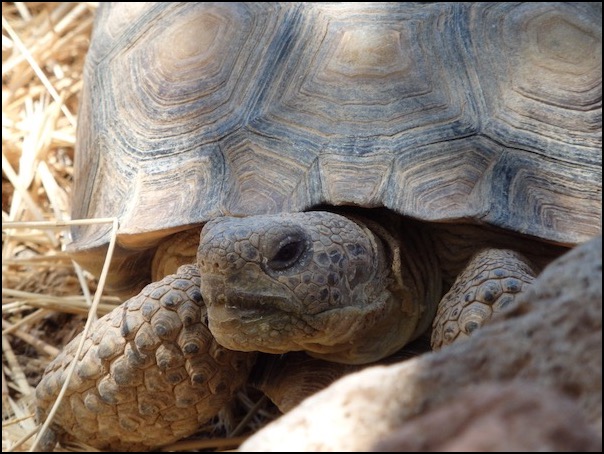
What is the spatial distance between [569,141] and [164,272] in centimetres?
145

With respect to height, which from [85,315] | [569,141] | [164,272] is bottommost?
[85,315]

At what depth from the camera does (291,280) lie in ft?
8.54

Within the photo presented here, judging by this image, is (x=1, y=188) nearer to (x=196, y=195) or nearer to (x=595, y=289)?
(x=196, y=195)

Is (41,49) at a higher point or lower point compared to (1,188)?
higher

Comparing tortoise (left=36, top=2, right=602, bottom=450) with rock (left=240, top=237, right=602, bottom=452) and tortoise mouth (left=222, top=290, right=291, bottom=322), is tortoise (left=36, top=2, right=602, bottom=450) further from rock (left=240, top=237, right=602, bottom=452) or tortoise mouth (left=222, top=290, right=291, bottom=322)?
rock (left=240, top=237, right=602, bottom=452)

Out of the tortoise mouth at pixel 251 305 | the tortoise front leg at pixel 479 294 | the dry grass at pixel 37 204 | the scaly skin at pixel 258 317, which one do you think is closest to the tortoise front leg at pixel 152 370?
the scaly skin at pixel 258 317

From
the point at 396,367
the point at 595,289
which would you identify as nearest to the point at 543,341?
the point at 595,289

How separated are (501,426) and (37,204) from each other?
3664 mm

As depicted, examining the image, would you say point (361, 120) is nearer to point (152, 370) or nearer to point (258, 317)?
point (258, 317)

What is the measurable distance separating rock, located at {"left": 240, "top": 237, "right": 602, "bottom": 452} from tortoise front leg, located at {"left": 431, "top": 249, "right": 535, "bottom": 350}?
3.43 ft

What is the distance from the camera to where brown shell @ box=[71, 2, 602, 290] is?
2.84 meters

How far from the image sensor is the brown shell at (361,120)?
284 cm

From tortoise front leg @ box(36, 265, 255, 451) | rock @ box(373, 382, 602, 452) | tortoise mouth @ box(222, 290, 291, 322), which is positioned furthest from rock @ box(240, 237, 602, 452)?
tortoise front leg @ box(36, 265, 255, 451)

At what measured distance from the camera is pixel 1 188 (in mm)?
4680
